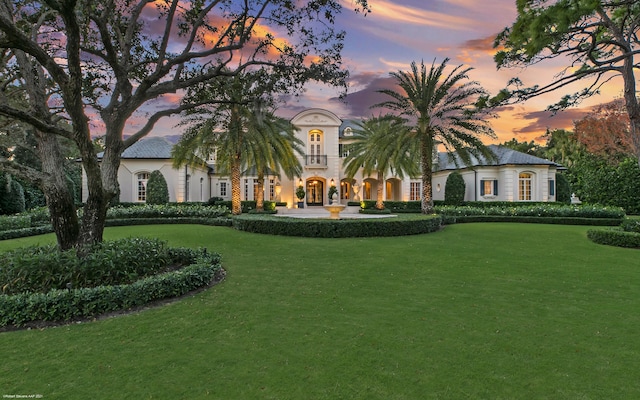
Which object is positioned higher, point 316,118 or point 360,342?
point 316,118

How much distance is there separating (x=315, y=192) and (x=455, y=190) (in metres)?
14.1

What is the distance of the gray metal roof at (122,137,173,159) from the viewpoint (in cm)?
2809

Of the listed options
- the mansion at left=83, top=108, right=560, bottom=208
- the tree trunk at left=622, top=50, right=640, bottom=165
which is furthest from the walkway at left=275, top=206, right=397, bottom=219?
the tree trunk at left=622, top=50, right=640, bottom=165

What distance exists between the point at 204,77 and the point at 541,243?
40.8ft

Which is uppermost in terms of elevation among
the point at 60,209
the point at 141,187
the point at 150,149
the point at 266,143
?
the point at 150,149

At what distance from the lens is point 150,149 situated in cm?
2902

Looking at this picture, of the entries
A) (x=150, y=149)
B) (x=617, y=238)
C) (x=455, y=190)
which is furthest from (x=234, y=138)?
(x=455, y=190)

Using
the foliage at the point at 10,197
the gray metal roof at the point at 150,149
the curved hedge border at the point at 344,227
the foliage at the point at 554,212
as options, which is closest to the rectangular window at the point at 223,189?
the gray metal roof at the point at 150,149

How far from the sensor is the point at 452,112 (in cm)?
1931

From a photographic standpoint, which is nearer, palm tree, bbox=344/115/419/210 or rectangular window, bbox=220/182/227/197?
palm tree, bbox=344/115/419/210

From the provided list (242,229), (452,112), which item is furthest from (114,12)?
(452,112)

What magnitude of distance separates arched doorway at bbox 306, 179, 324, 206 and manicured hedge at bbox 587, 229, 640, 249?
25771mm

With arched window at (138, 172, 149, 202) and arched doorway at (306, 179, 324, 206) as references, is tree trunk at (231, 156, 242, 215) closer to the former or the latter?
arched window at (138, 172, 149, 202)

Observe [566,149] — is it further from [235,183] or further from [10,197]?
[10,197]
